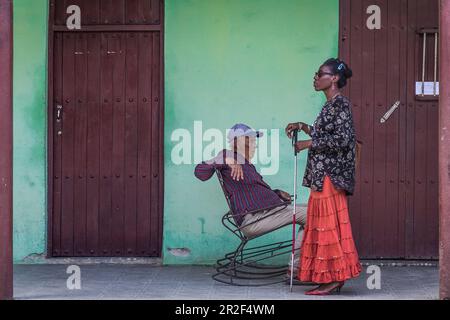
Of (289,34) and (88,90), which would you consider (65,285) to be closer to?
(88,90)

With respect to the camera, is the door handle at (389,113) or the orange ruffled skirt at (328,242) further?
the door handle at (389,113)

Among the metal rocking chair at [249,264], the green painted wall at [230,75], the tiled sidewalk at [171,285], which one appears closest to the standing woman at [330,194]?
the tiled sidewalk at [171,285]

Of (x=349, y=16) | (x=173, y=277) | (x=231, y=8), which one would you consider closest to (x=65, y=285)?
(x=173, y=277)

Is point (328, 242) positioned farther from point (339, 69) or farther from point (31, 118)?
point (31, 118)

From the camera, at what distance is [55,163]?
382 inches

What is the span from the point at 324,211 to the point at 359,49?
248 centimetres

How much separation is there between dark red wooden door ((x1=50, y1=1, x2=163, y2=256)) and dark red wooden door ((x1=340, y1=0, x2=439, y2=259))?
210 cm

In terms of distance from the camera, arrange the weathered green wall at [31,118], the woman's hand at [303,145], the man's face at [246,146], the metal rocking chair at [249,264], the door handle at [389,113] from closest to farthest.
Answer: the woman's hand at [303,145] < the metal rocking chair at [249,264] < the man's face at [246,146] < the door handle at [389,113] < the weathered green wall at [31,118]

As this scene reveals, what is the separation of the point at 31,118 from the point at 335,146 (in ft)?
11.8

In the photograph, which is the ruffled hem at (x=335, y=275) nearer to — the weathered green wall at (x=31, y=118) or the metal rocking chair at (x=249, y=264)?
the metal rocking chair at (x=249, y=264)

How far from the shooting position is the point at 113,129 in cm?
966

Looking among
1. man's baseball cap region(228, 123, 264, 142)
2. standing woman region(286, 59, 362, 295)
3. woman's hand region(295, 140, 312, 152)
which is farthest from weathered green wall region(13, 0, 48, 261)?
standing woman region(286, 59, 362, 295)

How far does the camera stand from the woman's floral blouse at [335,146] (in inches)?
301

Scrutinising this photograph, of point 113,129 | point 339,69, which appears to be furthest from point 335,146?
point 113,129
